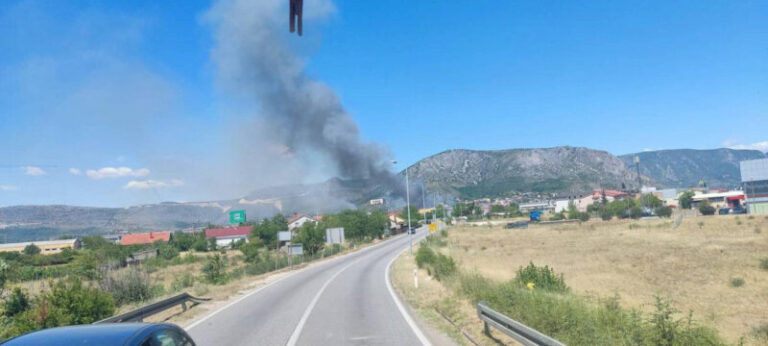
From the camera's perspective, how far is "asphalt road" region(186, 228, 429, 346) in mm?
9430

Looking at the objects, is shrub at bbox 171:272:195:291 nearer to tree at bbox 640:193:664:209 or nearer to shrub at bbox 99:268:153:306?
shrub at bbox 99:268:153:306

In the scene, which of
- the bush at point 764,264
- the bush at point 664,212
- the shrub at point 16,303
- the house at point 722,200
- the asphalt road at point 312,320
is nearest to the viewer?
the asphalt road at point 312,320

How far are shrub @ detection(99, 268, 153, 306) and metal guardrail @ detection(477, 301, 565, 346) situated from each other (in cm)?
1221

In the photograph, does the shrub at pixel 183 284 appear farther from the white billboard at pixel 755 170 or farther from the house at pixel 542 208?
the house at pixel 542 208

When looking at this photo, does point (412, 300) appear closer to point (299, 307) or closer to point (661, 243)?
point (299, 307)

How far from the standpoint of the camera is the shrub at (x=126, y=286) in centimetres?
1573

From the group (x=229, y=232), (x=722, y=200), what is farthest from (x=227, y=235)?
(x=722, y=200)

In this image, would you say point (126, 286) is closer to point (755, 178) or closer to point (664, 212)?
point (664, 212)

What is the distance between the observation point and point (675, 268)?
27.9 m

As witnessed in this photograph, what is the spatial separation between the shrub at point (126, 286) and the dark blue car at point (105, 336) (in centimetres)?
1271

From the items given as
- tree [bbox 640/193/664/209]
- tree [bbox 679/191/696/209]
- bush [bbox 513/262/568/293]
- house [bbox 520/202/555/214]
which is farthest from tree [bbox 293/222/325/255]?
house [bbox 520/202/555/214]

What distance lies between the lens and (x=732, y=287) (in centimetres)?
2108

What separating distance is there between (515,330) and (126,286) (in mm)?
13336

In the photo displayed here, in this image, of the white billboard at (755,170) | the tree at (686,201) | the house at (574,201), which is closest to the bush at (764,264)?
the white billboard at (755,170)
